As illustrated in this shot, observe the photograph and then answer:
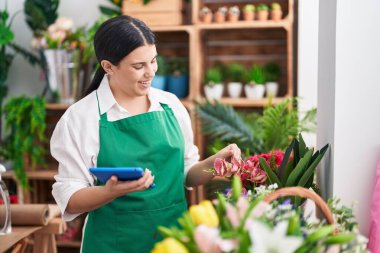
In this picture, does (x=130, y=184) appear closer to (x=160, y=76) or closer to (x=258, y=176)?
(x=258, y=176)

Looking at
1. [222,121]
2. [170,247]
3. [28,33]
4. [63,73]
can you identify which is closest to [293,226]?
[170,247]

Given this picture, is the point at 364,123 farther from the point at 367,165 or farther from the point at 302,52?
the point at 302,52

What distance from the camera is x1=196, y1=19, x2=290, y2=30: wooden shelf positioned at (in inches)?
159

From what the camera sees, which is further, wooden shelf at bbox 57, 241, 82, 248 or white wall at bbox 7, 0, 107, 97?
white wall at bbox 7, 0, 107, 97

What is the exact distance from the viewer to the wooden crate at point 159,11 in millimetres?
4195

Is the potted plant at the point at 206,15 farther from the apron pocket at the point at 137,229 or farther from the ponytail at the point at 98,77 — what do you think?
the apron pocket at the point at 137,229

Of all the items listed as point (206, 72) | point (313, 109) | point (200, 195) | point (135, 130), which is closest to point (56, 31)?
point (206, 72)

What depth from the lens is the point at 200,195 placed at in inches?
167

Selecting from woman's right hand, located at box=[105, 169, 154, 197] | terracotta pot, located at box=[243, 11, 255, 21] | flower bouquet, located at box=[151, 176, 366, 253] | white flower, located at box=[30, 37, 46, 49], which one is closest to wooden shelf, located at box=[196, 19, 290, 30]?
terracotta pot, located at box=[243, 11, 255, 21]

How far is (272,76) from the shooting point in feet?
13.9

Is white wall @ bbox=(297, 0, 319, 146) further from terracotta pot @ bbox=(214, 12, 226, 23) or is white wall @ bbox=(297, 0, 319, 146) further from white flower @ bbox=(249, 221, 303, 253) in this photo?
white flower @ bbox=(249, 221, 303, 253)

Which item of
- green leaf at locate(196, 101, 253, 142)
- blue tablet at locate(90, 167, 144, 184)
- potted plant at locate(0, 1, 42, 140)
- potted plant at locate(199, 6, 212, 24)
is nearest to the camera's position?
blue tablet at locate(90, 167, 144, 184)

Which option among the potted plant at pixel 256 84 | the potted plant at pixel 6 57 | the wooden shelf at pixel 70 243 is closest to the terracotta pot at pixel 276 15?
the potted plant at pixel 256 84

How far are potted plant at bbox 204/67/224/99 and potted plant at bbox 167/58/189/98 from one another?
6.7 inches
